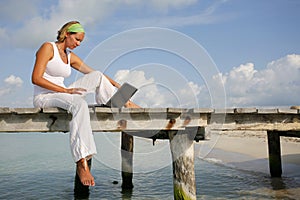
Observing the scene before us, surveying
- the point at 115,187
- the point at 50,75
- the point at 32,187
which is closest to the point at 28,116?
the point at 50,75

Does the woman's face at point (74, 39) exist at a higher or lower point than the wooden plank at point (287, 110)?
higher

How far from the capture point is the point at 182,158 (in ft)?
22.4

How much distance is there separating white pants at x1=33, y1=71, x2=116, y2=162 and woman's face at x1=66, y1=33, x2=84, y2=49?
0.53 m

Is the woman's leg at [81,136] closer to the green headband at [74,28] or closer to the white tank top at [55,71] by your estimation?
the white tank top at [55,71]

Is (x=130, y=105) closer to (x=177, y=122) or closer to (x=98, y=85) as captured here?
(x=98, y=85)

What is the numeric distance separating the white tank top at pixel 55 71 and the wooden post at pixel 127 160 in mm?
6391

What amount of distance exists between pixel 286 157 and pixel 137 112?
568 inches

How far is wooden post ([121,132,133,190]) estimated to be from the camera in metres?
11.7

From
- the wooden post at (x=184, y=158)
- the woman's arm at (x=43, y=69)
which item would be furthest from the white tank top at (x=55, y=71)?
the wooden post at (x=184, y=158)

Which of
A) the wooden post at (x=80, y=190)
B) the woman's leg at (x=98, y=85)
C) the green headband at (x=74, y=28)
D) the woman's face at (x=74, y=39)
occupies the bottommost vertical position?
the wooden post at (x=80, y=190)

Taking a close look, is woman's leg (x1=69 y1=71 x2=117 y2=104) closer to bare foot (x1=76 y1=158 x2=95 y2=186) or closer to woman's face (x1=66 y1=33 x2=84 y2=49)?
woman's face (x1=66 y1=33 x2=84 y2=49)

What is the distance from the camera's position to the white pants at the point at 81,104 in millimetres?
4398

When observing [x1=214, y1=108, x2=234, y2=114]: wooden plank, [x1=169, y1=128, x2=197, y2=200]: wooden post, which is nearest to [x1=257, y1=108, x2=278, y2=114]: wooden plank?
[x1=214, y1=108, x2=234, y2=114]: wooden plank

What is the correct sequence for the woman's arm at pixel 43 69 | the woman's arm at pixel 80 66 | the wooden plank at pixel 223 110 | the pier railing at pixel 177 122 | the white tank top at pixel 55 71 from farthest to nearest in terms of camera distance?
1. the wooden plank at pixel 223 110
2. the woman's arm at pixel 80 66
3. the pier railing at pixel 177 122
4. the white tank top at pixel 55 71
5. the woman's arm at pixel 43 69
